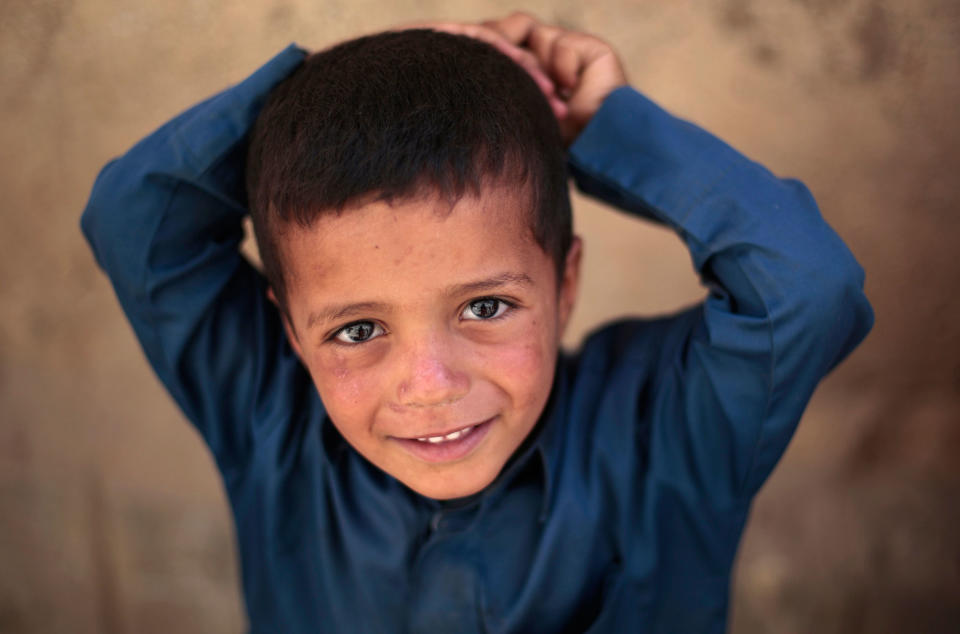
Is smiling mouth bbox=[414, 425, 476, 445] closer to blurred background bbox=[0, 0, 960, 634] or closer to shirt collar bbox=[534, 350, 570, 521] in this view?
shirt collar bbox=[534, 350, 570, 521]

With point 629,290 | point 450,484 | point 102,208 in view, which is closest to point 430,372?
point 450,484

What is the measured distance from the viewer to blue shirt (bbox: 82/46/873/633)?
1062 mm

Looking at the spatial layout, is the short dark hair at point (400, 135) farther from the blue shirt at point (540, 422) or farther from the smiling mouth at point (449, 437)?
the smiling mouth at point (449, 437)

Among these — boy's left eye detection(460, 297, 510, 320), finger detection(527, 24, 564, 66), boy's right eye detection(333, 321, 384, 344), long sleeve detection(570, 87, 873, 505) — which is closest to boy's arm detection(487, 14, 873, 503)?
long sleeve detection(570, 87, 873, 505)

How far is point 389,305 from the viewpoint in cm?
96

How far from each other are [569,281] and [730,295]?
216 mm

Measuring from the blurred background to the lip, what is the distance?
30.8 inches

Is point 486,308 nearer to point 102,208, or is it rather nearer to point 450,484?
point 450,484

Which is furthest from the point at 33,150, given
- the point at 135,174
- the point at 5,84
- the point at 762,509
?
the point at 762,509

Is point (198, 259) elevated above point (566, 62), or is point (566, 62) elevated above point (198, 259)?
point (566, 62)

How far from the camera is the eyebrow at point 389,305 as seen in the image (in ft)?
3.16

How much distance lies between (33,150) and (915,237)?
170 cm

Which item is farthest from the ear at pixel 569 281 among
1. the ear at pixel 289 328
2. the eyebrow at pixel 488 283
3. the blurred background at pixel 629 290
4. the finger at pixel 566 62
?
the blurred background at pixel 629 290

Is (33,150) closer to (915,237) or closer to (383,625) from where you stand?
(383,625)
